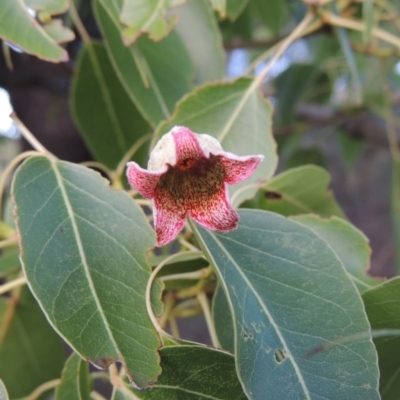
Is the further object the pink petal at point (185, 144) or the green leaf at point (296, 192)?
the green leaf at point (296, 192)

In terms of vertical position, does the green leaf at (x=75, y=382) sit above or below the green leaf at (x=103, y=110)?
below

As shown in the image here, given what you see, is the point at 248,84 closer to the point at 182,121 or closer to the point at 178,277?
the point at 182,121

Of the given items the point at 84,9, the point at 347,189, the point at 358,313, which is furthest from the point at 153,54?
the point at 347,189

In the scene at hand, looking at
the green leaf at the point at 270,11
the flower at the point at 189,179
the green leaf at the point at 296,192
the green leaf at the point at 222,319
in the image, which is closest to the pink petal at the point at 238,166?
the flower at the point at 189,179

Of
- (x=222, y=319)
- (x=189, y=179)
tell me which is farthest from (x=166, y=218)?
(x=222, y=319)

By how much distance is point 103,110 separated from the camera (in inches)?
38.8

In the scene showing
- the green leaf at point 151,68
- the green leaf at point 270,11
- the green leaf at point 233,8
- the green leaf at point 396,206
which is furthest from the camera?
the green leaf at point 396,206

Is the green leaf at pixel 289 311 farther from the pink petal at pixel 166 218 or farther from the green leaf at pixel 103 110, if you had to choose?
the green leaf at pixel 103 110

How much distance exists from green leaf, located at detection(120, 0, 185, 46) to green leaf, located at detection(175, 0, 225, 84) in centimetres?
15

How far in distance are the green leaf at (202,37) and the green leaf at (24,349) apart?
427mm

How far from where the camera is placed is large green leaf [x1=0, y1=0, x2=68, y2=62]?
62 centimetres

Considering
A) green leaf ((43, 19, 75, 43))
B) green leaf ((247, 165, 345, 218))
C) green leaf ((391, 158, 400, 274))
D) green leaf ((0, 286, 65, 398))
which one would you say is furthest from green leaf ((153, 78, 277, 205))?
green leaf ((391, 158, 400, 274))

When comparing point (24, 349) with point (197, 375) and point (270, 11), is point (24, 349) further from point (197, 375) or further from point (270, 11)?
point (270, 11)

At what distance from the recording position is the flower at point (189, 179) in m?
0.48
